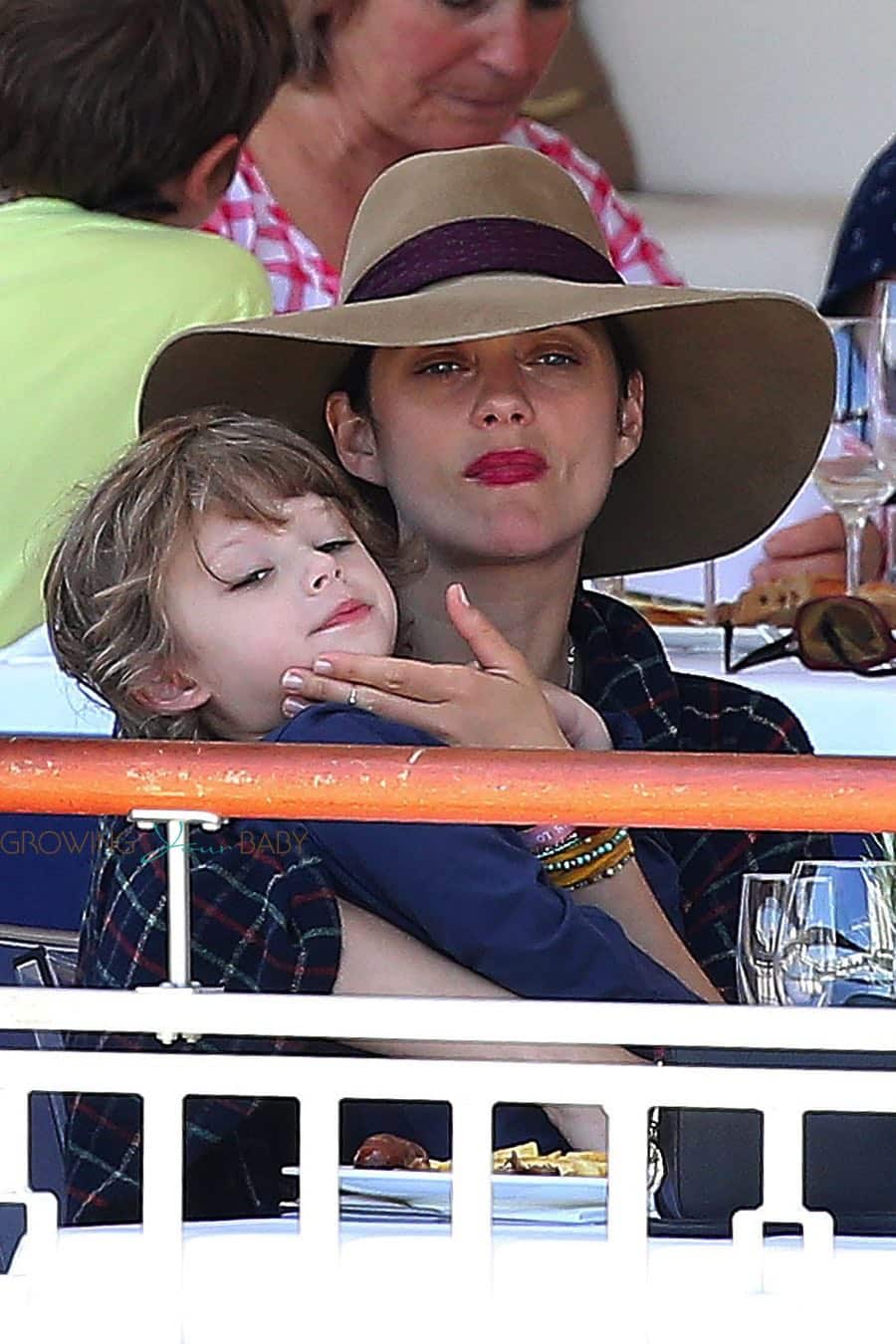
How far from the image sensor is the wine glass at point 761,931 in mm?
1208

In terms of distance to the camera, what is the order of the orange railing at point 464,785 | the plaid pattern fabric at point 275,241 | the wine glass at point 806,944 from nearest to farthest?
1. the orange railing at point 464,785
2. the wine glass at point 806,944
3. the plaid pattern fabric at point 275,241

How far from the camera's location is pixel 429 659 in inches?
69.3

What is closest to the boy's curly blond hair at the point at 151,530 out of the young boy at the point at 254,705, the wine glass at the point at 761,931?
the young boy at the point at 254,705

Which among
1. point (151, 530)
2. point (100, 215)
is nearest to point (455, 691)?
point (151, 530)

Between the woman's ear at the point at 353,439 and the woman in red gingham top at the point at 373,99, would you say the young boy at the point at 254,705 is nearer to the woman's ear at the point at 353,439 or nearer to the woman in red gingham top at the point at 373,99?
the woman's ear at the point at 353,439

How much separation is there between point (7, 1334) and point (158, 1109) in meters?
0.11

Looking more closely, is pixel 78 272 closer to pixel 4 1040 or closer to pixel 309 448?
pixel 309 448

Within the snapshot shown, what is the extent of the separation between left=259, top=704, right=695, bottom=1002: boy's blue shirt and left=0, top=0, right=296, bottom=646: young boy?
31.3 inches

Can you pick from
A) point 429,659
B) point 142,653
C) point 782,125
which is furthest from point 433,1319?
point 782,125

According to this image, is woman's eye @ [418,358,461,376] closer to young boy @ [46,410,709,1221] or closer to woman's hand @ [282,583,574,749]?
young boy @ [46,410,709,1221]

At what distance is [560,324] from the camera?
1.71 meters

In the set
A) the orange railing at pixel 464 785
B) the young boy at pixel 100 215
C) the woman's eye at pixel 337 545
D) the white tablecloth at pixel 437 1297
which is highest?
the young boy at pixel 100 215

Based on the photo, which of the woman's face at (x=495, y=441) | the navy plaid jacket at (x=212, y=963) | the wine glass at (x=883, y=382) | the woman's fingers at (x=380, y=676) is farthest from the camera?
the wine glass at (x=883, y=382)

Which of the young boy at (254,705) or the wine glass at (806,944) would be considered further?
the young boy at (254,705)
